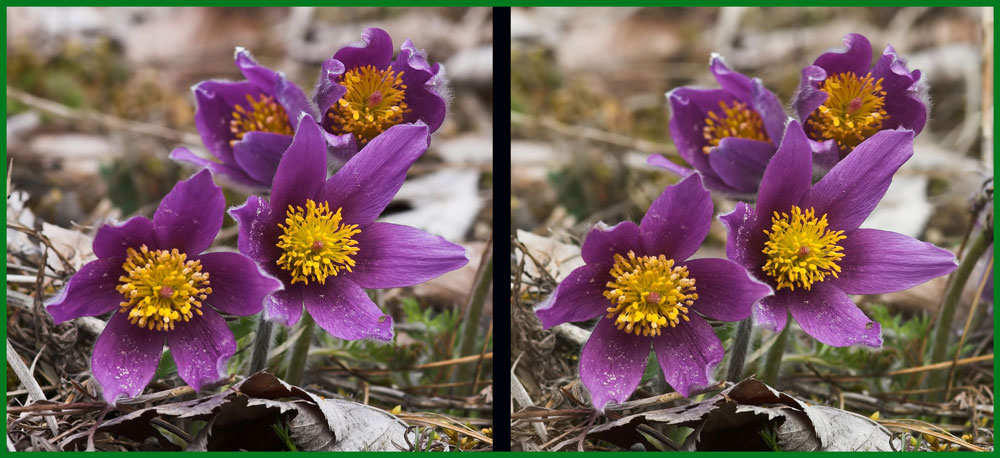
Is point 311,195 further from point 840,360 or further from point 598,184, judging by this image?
point 840,360

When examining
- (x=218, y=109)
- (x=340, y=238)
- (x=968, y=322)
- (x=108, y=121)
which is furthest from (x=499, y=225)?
(x=968, y=322)

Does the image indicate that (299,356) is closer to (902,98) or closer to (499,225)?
(499,225)

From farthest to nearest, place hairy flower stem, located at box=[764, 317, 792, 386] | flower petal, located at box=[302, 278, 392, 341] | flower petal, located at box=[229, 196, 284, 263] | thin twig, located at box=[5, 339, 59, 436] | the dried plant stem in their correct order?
the dried plant stem → hairy flower stem, located at box=[764, 317, 792, 386] → thin twig, located at box=[5, 339, 59, 436] → flower petal, located at box=[302, 278, 392, 341] → flower petal, located at box=[229, 196, 284, 263]

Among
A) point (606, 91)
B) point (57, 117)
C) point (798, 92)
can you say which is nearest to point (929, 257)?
point (798, 92)

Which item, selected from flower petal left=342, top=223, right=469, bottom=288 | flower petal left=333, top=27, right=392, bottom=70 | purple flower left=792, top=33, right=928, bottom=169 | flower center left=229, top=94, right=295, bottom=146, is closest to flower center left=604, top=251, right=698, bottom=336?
flower petal left=342, top=223, right=469, bottom=288

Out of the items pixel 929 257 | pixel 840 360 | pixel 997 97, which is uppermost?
pixel 997 97

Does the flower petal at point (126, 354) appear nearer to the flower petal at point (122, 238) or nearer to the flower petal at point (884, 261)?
the flower petal at point (122, 238)

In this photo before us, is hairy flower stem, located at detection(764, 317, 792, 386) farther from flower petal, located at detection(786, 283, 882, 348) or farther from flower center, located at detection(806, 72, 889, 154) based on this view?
flower center, located at detection(806, 72, 889, 154)
